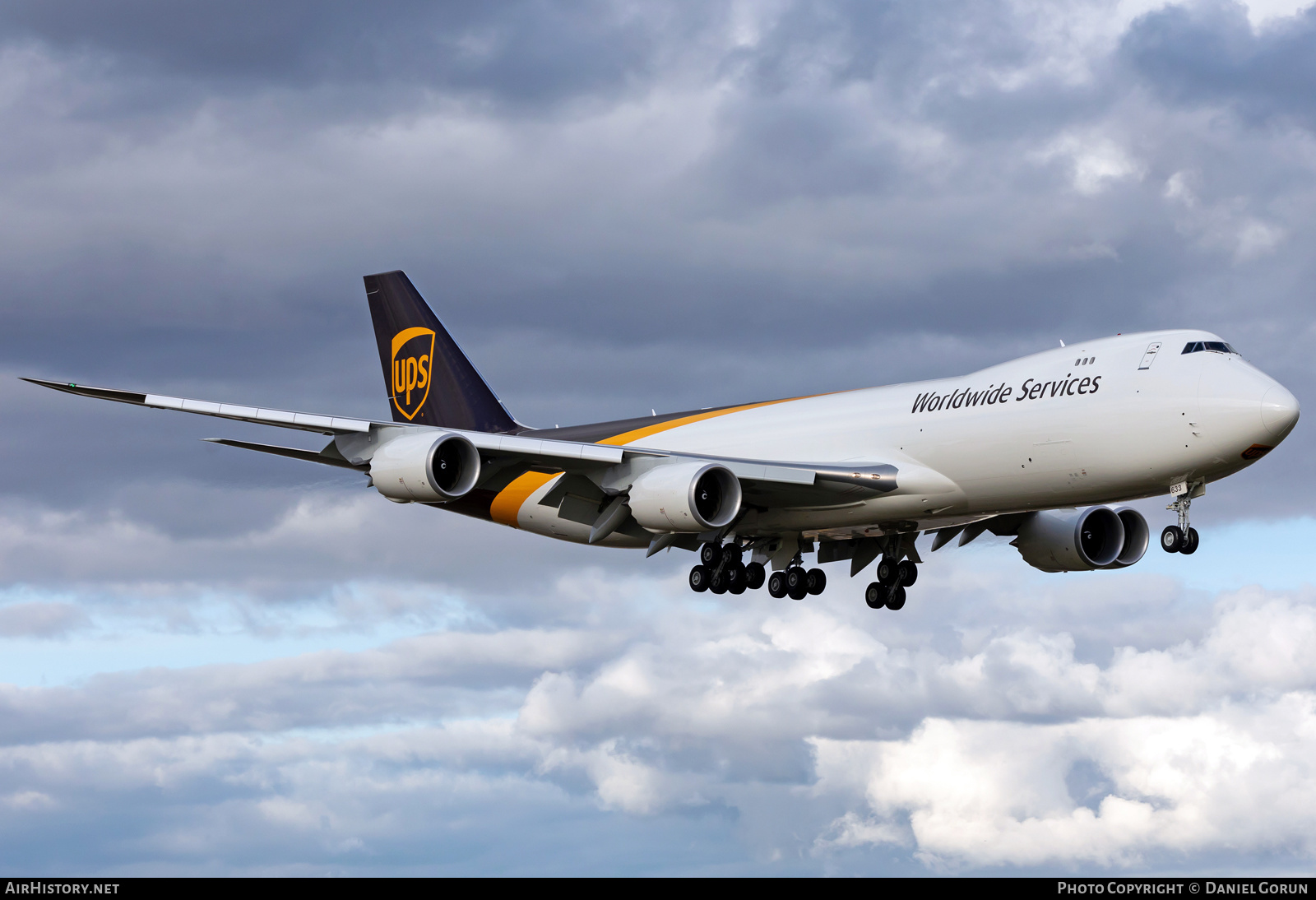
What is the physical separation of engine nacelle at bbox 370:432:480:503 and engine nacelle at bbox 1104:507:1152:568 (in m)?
19.3

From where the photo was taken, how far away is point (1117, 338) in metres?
32.5

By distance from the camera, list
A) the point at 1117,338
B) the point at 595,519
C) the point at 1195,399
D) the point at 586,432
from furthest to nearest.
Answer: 1. the point at 586,432
2. the point at 595,519
3. the point at 1117,338
4. the point at 1195,399

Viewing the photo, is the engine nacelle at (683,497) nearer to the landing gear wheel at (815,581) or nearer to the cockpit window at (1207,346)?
the landing gear wheel at (815,581)

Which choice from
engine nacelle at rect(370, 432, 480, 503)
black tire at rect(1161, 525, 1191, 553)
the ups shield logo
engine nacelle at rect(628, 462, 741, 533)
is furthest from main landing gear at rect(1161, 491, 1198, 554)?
the ups shield logo

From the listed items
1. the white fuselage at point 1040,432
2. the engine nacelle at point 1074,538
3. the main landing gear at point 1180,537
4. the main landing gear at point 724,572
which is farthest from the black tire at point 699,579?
the main landing gear at point 1180,537

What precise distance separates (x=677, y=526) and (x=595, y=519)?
476 cm

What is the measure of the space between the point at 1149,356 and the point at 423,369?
80.8ft

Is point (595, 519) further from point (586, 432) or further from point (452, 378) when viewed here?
point (452, 378)

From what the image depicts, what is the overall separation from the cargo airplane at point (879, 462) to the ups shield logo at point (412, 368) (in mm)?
5162

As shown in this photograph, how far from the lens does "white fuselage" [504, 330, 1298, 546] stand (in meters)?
30.3

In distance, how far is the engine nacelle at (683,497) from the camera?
3419 cm

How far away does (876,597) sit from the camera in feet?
137
